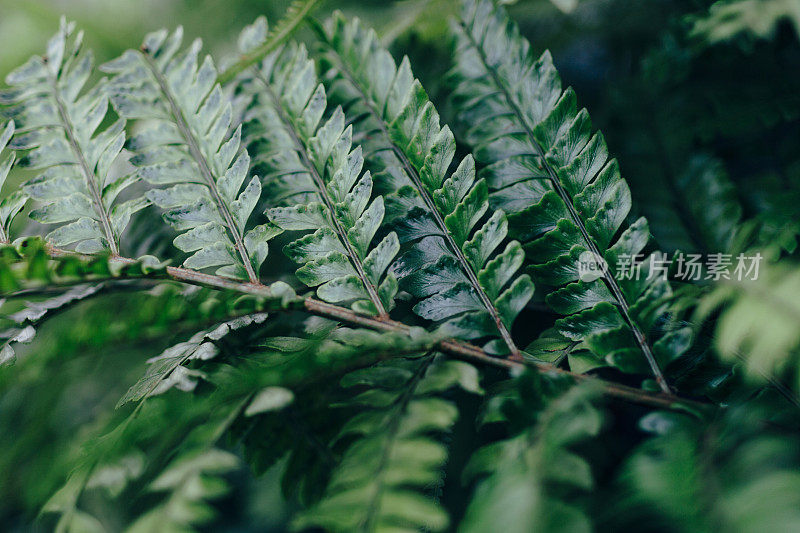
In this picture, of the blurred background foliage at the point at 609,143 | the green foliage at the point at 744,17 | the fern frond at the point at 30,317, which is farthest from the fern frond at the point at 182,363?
the green foliage at the point at 744,17

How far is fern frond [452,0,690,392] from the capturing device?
0.58 meters

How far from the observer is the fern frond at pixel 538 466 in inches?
15.3

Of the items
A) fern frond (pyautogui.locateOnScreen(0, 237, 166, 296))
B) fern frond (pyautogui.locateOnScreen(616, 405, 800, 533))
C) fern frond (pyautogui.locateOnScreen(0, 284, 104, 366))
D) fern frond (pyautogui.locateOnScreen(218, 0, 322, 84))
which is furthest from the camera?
fern frond (pyautogui.locateOnScreen(218, 0, 322, 84))

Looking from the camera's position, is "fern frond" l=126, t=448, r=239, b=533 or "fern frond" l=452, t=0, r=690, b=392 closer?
"fern frond" l=126, t=448, r=239, b=533

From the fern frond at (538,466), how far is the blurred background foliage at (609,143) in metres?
0.06

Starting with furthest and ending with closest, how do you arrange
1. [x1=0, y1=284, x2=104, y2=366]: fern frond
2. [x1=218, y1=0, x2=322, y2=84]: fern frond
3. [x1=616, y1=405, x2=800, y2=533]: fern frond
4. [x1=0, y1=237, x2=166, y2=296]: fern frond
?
[x1=218, y1=0, x2=322, y2=84]: fern frond
[x1=0, y1=284, x2=104, y2=366]: fern frond
[x1=0, y1=237, x2=166, y2=296]: fern frond
[x1=616, y1=405, x2=800, y2=533]: fern frond

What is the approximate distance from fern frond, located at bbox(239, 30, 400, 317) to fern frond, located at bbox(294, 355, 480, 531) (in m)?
0.10

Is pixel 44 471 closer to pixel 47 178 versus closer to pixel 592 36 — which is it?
pixel 47 178

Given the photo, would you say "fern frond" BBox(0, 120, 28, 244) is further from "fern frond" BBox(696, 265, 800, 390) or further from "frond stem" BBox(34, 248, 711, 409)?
"fern frond" BBox(696, 265, 800, 390)

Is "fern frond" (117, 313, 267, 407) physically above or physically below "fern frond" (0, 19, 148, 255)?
below

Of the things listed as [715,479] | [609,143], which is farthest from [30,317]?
[609,143]

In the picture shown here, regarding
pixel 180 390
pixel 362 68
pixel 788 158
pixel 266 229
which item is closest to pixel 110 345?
pixel 180 390

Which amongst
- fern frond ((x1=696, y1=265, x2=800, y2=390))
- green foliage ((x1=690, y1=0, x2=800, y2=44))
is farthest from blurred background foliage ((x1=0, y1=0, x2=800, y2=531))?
fern frond ((x1=696, y1=265, x2=800, y2=390))

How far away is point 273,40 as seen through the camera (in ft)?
2.46
